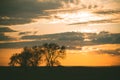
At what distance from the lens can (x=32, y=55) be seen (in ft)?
208

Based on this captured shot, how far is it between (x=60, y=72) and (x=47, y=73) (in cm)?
115

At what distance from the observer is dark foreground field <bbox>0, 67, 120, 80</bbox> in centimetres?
3027

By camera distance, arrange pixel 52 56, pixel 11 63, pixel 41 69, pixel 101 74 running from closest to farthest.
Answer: pixel 101 74, pixel 41 69, pixel 52 56, pixel 11 63

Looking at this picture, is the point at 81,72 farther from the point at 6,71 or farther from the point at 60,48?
the point at 60,48

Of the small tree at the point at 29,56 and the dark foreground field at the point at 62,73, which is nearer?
the dark foreground field at the point at 62,73

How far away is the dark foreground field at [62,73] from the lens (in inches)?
1192

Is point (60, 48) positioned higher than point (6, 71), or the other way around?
point (60, 48)

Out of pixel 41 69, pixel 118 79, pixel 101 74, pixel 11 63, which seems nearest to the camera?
pixel 118 79

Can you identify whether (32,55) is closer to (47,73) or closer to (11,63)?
(11,63)

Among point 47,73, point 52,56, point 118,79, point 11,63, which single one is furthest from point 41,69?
point 11,63

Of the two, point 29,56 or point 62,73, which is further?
point 29,56

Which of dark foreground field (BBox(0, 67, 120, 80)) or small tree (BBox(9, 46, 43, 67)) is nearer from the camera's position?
dark foreground field (BBox(0, 67, 120, 80))

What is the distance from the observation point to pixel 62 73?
106ft

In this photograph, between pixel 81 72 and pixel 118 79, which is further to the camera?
pixel 81 72
